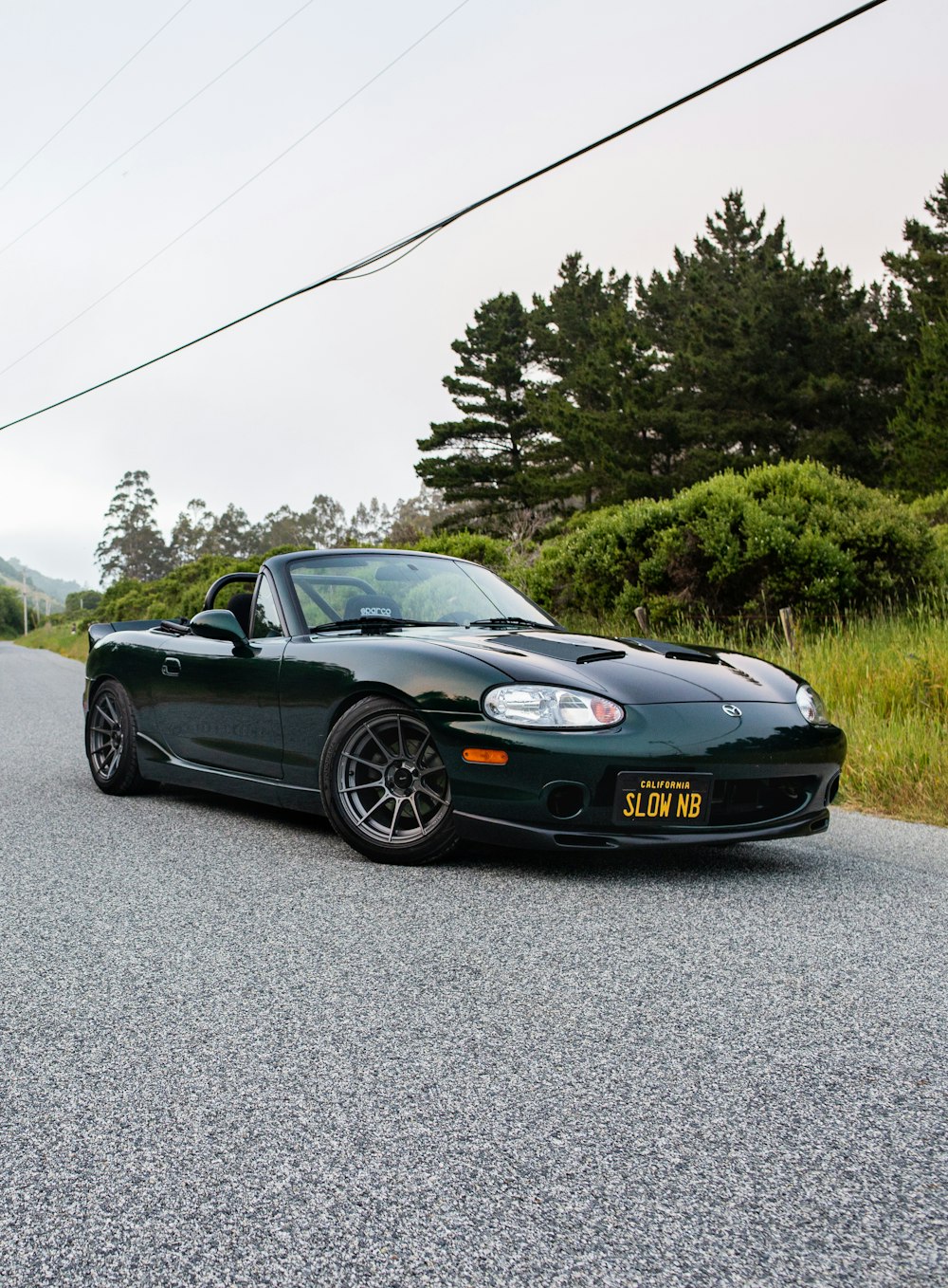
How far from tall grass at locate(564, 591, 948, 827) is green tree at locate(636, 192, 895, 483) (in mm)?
24321

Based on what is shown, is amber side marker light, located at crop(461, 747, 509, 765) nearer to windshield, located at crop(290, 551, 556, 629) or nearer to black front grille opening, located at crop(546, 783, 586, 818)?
black front grille opening, located at crop(546, 783, 586, 818)

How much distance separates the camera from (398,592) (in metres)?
5.80

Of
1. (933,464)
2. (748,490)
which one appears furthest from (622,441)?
(748,490)

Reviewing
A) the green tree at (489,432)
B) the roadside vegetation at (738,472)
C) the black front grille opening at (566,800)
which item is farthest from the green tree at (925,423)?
the black front grille opening at (566,800)

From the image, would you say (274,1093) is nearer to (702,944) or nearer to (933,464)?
(702,944)

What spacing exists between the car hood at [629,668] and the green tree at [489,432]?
142ft

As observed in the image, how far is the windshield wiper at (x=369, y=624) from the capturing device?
548 cm

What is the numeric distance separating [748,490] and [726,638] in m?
2.33

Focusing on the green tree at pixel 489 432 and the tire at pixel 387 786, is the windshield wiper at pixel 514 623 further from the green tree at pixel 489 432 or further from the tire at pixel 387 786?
the green tree at pixel 489 432

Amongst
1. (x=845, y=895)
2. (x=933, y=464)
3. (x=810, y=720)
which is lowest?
(x=845, y=895)

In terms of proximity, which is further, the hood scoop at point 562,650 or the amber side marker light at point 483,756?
the hood scoop at point 562,650

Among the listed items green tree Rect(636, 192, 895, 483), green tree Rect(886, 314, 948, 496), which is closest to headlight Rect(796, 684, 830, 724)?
green tree Rect(886, 314, 948, 496)

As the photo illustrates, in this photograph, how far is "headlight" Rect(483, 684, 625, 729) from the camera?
14.4 ft

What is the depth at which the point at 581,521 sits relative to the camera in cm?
2138
